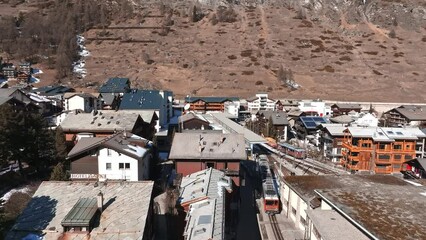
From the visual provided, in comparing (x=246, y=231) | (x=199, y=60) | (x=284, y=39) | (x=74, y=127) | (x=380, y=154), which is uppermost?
(x=284, y=39)

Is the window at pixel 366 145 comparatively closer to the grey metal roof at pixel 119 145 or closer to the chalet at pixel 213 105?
the grey metal roof at pixel 119 145

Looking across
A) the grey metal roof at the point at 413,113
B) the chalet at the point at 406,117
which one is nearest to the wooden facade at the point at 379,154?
the chalet at the point at 406,117

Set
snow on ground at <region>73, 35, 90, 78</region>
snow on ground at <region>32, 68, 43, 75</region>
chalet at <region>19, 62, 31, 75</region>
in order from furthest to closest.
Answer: snow on ground at <region>73, 35, 90, 78</region>
snow on ground at <region>32, 68, 43, 75</region>
chalet at <region>19, 62, 31, 75</region>

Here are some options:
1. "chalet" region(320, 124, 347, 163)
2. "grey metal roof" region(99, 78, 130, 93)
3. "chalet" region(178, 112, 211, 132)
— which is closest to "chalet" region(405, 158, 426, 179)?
"chalet" region(320, 124, 347, 163)

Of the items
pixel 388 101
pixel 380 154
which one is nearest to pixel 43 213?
pixel 380 154

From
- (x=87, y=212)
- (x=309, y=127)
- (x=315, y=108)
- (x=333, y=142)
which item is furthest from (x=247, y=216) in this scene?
(x=315, y=108)

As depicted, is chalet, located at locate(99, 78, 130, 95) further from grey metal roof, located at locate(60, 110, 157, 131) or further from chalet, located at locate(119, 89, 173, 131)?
grey metal roof, located at locate(60, 110, 157, 131)

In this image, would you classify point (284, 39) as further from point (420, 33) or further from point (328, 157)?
point (328, 157)
